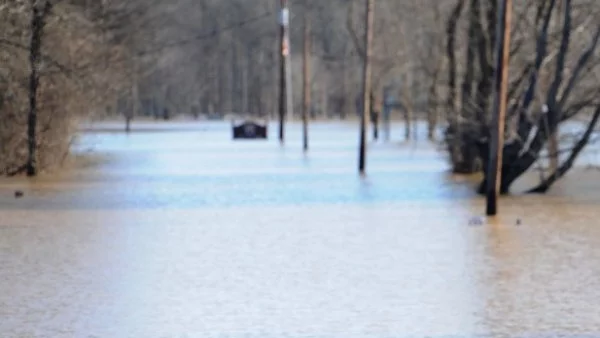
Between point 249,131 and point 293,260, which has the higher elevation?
point 293,260

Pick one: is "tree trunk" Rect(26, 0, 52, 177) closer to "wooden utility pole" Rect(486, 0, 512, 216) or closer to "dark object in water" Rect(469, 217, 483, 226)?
"wooden utility pole" Rect(486, 0, 512, 216)

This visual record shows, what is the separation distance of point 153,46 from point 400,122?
3178cm

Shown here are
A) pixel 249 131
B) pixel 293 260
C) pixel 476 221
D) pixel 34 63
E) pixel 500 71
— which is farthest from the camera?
pixel 249 131

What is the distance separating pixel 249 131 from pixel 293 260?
2093 inches

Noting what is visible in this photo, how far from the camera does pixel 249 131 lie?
70750 mm

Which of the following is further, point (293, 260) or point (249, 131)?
point (249, 131)

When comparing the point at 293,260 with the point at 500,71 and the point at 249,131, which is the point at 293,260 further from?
the point at 249,131

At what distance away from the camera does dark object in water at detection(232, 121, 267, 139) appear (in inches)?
2766

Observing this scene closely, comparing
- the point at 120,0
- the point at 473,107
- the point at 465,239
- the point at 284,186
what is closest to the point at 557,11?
the point at 473,107

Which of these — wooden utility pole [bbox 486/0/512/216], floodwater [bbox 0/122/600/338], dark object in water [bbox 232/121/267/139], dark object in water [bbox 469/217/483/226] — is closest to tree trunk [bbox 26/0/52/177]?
floodwater [bbox 0/122/600/338]

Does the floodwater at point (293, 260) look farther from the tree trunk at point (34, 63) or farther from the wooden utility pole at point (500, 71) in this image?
the tree trunk at point (34, 63)

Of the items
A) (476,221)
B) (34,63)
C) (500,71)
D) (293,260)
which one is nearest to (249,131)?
(34,63)

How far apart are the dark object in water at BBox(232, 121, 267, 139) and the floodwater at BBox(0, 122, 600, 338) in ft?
113

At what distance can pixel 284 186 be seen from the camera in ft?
111
